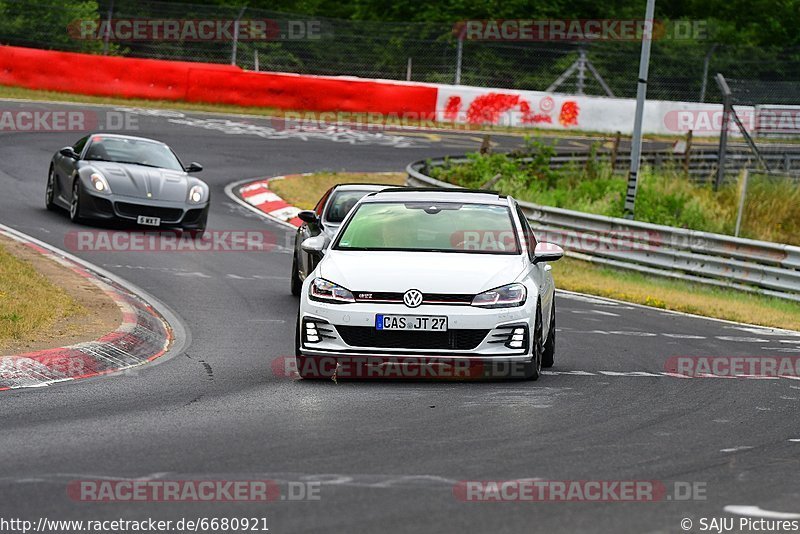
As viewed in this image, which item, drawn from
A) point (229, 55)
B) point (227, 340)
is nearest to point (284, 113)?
point (229, 55)

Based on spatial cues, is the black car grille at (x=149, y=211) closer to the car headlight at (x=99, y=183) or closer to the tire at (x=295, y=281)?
the car headlight at (x=99, y=183)

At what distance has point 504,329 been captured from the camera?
987 centimetres

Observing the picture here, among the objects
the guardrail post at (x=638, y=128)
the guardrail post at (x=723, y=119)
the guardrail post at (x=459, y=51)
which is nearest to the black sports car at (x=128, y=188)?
the guardrail post at (x=638, y=128)

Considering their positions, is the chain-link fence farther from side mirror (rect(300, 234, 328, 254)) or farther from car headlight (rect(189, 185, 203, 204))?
side mirror (rect(300, 234, 328, 254))

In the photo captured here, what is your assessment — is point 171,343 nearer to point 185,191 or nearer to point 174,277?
point 174,277

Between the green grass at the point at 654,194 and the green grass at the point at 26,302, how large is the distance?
13582 mm

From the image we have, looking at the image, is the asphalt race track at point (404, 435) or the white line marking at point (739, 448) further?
the white line marking at point (739, 448)

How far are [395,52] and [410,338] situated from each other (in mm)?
31481

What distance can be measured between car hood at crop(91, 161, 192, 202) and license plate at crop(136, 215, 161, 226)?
0.96ft

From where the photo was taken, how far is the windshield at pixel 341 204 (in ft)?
50.5

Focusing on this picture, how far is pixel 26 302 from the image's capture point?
484 inches

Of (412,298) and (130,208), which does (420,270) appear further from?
(130,208)

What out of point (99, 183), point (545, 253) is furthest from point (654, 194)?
point (545, 253)

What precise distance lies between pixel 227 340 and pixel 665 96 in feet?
110
